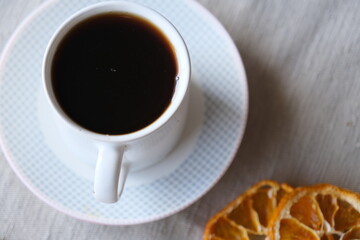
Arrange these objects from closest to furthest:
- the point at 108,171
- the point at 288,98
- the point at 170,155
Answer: the point at 108,171 → the point at 170,155 → the point at 288,98

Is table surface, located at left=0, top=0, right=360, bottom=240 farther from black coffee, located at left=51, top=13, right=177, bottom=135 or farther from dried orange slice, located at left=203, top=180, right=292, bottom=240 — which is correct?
black coffee, located at left=51, top=13, right=177, bottom=135

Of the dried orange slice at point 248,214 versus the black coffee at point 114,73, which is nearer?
the black coffee at point 114,73

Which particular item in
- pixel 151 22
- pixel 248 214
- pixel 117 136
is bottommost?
pixel 248 214

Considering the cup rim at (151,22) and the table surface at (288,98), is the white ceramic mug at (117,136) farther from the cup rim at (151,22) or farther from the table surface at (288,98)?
the table surface at (288,98)

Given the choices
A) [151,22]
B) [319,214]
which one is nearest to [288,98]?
[319,214]

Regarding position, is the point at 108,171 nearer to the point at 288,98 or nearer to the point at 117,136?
the point at 117,136

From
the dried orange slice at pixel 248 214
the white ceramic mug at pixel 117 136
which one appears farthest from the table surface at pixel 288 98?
the white ceramic mug at pixel 117 136
